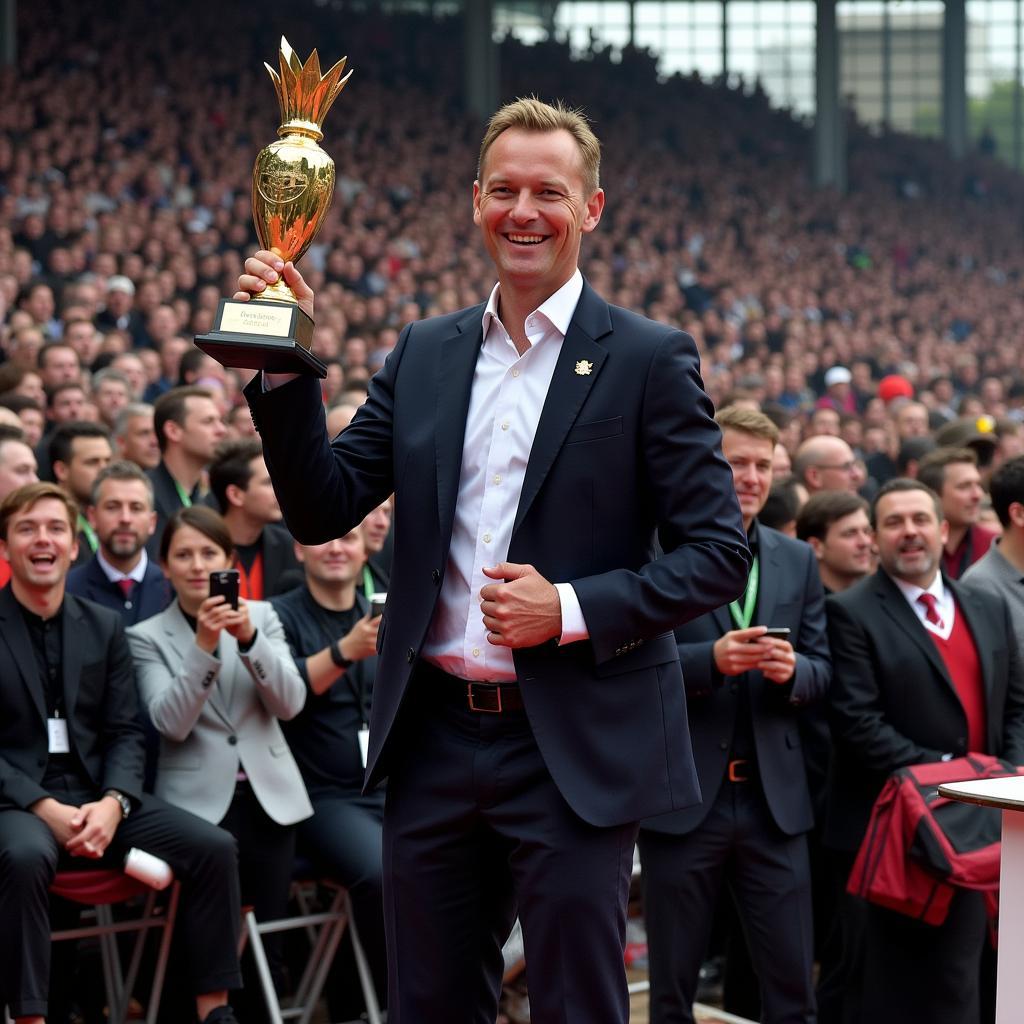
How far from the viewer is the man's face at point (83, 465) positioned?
623 cm

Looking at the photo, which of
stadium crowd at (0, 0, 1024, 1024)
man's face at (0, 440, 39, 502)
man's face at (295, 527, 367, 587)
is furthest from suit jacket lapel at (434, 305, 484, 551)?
man's face at (0, 440, 39, 502)

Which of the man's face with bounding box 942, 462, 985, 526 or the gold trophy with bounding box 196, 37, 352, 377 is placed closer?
the gold trophy with bounding box 196, 37, 352, 377

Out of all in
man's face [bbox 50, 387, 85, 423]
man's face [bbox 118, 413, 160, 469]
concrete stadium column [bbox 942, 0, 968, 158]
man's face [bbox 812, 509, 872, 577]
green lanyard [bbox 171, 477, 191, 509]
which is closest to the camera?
man's face [bbox 812, 509, 872, 577]

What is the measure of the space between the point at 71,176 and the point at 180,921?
35.2 ft

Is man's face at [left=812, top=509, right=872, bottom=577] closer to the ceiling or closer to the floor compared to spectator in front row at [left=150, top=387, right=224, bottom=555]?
closer to the floor

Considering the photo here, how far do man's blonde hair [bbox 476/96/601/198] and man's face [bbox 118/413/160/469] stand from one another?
4.74 m

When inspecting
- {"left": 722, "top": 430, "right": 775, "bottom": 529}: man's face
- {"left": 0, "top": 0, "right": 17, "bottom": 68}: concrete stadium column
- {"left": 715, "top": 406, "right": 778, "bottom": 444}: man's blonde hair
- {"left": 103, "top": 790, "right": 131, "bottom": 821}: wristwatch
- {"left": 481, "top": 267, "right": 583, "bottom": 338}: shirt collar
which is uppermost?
{"left": 0, "top": 0, "right": 17, "bottom": 68}: concrete stadium column

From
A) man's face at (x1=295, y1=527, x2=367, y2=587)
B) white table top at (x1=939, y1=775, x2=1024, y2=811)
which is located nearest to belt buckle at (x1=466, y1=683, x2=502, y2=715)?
white table top at (x1=939, y1=775, x2=1024, y2=811)

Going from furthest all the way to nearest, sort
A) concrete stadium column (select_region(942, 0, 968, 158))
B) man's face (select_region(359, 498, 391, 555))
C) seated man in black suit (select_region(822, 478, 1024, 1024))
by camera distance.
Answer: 1. concrete stadium column (select_region(942, 0, 968, 158))
2. man's face (select_region(359, 498, 391, 555))
3. seated man in black suit (select_region(822, 478, 1024, 1024))

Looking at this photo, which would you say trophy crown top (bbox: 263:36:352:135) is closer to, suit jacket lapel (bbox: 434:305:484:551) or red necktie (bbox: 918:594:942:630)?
suit jacket lapel (bbox: 434:305:484:551)

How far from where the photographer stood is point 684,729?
252cm

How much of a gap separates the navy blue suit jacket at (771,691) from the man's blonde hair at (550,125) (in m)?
1.62

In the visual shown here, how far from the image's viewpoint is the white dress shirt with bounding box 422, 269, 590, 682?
247 cm

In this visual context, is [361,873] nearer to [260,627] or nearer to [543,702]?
[260,627]
